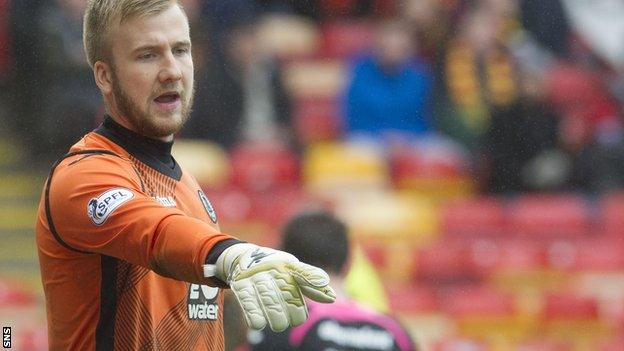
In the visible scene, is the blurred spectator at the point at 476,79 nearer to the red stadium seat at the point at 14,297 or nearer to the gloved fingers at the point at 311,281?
the red stadium seat at the point at 14,297

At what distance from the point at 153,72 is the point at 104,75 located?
0.17 meters

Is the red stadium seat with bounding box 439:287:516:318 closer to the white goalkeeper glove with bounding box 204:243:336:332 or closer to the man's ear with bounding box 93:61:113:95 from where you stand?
the man's ear with bounding box 93:61:113:95

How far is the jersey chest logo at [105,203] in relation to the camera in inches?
116

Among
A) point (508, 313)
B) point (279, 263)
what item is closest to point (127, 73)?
point (279, 263)

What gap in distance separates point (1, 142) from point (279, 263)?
347 inches

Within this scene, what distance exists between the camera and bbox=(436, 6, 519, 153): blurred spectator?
10.4 metres

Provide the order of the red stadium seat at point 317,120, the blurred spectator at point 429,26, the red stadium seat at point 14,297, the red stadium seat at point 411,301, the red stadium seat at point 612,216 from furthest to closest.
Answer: the red stadium seat at point 317,120 → the blurred spectator at point 429,26 → the red stadium seat at point 612,216 → the red stadium seat at point 411,301 → the red stadium seat at point 14,297

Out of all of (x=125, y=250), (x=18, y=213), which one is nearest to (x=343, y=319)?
(x=125, y=250)

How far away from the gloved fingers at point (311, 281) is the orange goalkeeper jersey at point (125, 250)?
191 mm

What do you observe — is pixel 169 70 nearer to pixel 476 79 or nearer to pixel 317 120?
pixel 476 79

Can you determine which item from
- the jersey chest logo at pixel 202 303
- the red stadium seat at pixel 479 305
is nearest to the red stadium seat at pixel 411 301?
the red stadium seat at pixel 479 305

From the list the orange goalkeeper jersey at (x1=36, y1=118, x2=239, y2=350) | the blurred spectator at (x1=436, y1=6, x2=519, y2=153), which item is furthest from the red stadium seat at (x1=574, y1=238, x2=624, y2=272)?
the orange goalkeeper jersey at (x1=36, y1=118, x2=239, y2=350)

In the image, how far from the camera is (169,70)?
327 cm

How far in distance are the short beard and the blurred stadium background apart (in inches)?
229
